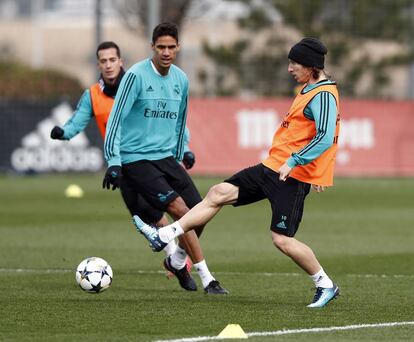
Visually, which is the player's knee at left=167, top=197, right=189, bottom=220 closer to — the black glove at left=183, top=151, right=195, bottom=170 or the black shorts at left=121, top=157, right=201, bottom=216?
the black shorts at left=121, top=157, right=201, bottom=216

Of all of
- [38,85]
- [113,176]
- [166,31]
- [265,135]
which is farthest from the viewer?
[38,85]

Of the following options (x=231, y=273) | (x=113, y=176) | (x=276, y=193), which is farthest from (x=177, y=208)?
(x=231, y=273)

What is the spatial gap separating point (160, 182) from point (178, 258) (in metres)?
0.74

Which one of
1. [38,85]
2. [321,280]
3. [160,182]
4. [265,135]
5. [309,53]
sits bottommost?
[265,135]

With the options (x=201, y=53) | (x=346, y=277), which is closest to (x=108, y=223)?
(x=346, y=277)

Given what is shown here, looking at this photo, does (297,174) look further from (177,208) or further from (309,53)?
(177,208)

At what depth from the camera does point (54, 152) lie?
100 ft

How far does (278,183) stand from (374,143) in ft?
67.3

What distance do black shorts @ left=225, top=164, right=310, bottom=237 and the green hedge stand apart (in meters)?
24.7

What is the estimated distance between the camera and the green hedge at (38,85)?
1403 inches

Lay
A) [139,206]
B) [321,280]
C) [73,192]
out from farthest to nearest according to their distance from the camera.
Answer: [73,192] → [139,206] → [321,280]

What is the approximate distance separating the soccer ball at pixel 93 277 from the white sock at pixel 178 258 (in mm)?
1024

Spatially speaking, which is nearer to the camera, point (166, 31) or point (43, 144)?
point (166, 31)

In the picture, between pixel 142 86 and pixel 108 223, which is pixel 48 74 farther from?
pixel 142 86
